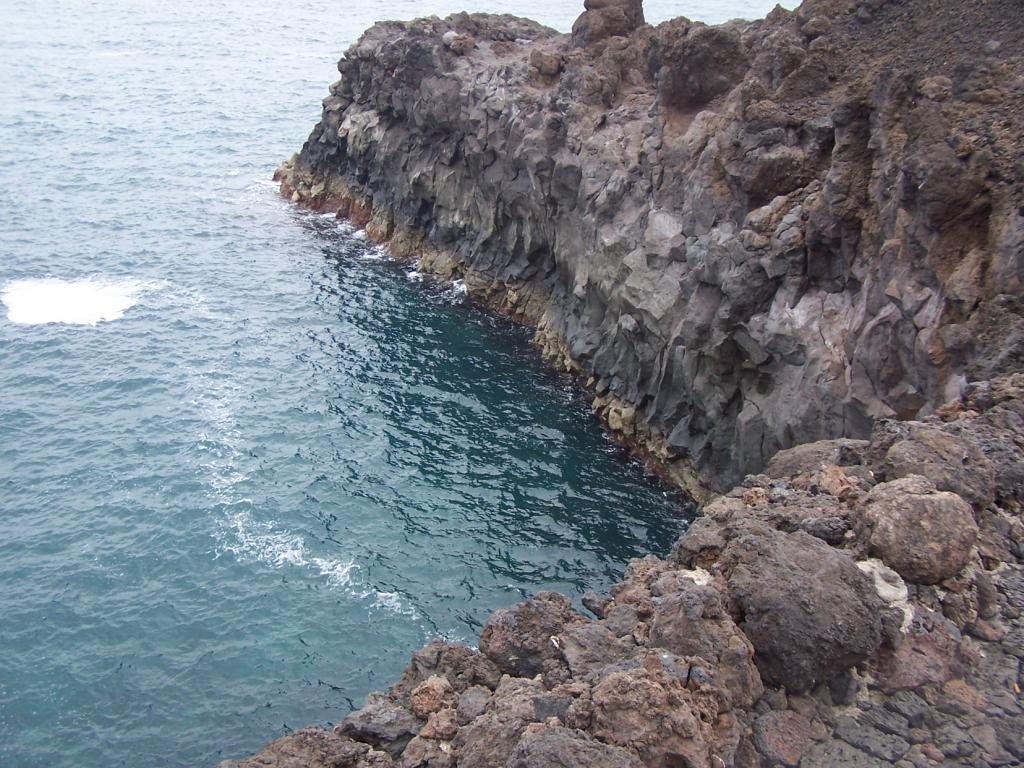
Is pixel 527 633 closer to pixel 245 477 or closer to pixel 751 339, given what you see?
pixel 751 339

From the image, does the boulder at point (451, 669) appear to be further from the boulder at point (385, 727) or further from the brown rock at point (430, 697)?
the boulder at point (385, 727)

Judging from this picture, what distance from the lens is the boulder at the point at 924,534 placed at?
61.2 ft

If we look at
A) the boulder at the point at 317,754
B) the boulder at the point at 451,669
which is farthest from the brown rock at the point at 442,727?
the boulder at the point at 451,669

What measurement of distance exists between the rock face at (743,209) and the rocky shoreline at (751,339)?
158 millimetres

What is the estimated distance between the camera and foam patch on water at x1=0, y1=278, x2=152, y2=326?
204ft

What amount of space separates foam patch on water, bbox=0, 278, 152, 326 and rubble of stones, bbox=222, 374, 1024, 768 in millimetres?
49747

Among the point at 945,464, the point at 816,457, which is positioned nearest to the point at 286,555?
the point at 816,457

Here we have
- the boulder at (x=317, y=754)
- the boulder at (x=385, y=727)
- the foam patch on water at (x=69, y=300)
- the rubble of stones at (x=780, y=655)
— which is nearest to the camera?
the rubble of stones at (x=780, y=655)

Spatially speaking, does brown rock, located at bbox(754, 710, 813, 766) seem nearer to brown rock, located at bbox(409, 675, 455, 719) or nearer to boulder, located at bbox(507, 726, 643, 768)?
boulder, located at bbox(507, 726, 643, 768)

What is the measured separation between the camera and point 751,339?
4188cm

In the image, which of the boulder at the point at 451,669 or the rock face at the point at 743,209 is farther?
the rock face at the point at 743,209

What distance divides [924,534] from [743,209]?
28631 millimetres

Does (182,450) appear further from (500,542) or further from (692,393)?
(692,393)

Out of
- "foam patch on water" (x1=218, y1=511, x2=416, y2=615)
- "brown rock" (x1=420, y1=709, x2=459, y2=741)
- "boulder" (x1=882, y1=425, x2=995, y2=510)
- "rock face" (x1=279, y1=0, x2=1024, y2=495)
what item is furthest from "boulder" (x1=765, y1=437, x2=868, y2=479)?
"foam patch on water" (x1=218, y1=511, x2=416, y2=615)
